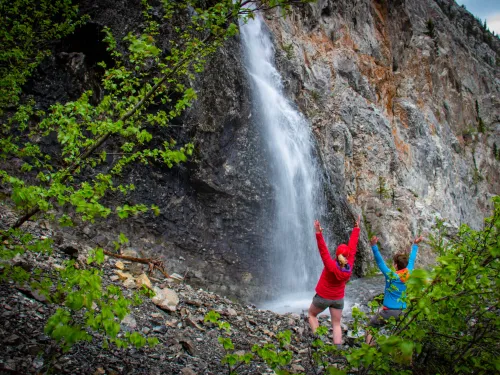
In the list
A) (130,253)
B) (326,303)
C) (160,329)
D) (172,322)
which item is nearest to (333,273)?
(326,303)

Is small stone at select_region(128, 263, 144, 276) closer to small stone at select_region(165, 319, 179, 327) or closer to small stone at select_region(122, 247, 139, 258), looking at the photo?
small stone at select_region(122, 247, 139, 258)

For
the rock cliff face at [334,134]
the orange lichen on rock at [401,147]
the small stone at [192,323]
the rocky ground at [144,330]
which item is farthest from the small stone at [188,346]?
the orange lichen on rock at [401,147]

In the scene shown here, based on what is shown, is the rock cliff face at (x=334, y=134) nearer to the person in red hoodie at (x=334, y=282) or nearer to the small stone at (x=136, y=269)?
the small stone at (x=136, y=269)

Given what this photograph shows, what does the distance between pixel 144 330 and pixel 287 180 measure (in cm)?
775

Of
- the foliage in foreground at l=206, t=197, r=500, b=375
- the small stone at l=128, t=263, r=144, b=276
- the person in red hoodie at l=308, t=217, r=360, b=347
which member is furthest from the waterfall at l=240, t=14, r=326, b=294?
the foliage in foreground at l=206, t=197, r=500, b=375

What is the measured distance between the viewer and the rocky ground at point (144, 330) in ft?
10.4

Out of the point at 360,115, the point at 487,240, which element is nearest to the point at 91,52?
the point at 487,240

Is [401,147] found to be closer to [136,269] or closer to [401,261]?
[401,261]

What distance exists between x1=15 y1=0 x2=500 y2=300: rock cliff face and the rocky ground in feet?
4.34

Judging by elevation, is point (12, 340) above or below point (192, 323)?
below

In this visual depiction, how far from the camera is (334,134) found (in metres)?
19.6

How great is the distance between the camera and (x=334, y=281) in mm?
5371

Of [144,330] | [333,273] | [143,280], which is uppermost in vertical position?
[143,280]

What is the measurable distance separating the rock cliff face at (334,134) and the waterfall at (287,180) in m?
0.58
